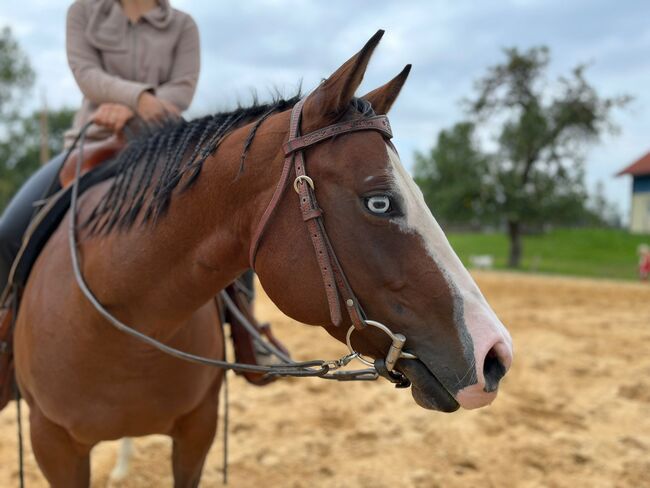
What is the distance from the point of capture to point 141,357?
6.31 feet

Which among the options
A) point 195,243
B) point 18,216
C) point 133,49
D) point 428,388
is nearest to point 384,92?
point 195,243

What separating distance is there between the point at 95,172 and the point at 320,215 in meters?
1.30

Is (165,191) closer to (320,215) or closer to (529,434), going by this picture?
(320,215)

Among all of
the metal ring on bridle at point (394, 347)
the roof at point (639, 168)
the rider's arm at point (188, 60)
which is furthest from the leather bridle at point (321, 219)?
the roof at point (639, 168)

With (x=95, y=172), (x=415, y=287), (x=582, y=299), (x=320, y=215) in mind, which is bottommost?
(x=582, y=299)

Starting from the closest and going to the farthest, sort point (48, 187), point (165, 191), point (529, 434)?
point (165, 191)
point (48, 187)
point (529, 434)

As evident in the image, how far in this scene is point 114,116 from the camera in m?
2.27

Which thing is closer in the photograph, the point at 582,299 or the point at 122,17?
the point at 122,17

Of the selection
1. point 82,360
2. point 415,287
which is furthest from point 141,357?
point 415,287

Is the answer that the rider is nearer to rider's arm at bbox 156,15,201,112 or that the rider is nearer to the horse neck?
rider's arm at bbox 156,15,201,112

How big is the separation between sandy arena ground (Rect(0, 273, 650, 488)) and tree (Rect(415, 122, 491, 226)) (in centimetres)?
1319

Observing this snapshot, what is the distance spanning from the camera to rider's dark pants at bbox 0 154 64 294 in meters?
2.55

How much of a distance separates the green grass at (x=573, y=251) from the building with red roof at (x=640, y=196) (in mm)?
3817

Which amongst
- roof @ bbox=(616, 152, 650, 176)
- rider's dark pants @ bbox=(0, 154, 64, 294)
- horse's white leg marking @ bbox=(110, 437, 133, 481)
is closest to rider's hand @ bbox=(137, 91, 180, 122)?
rider's dark pants @ bbox=(0, 154, 64, 294)
